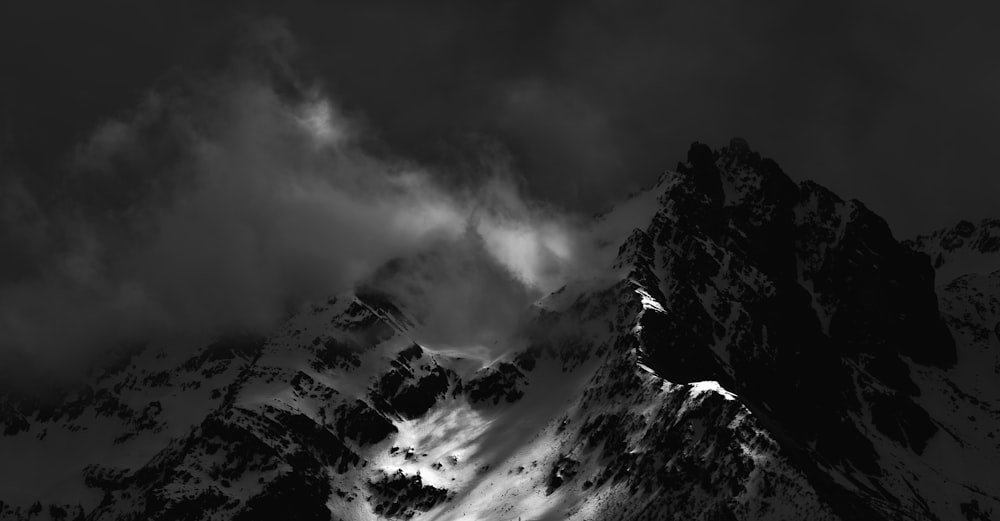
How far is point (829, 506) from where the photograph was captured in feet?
626

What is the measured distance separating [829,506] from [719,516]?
20184 mm

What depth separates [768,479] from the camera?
655 feet

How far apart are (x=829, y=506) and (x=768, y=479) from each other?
12.9 meters

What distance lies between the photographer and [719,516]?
198 meters

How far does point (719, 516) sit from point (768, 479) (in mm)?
11834
